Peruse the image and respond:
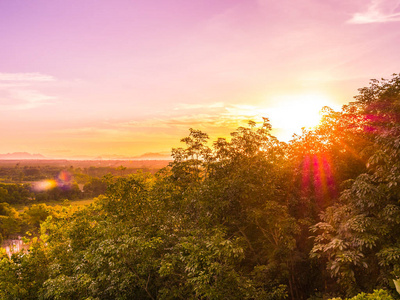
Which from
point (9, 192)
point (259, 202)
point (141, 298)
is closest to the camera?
point (141, 298)

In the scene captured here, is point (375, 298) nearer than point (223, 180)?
Yes

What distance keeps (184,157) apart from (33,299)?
10.6 meters

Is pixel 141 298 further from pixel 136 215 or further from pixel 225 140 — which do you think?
pixel 225 140

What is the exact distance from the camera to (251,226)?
14422mm

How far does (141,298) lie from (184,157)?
742 cm

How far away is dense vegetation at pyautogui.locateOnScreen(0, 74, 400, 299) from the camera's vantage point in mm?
9180

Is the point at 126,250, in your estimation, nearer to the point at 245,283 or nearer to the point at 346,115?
the point at 245,283

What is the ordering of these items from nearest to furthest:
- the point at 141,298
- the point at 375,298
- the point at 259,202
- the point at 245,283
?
the point at 375,298 → the point at 245,283 → the point at 141,298 → the point at 259,202

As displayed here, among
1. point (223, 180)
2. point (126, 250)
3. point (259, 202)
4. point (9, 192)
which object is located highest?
point (223, 180)

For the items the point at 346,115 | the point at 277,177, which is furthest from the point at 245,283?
the point at 346,115

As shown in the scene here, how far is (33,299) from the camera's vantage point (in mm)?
13672

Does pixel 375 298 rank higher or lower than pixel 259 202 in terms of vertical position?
lower

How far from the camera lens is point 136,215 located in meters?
15.1

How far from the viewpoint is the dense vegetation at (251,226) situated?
918 cm
